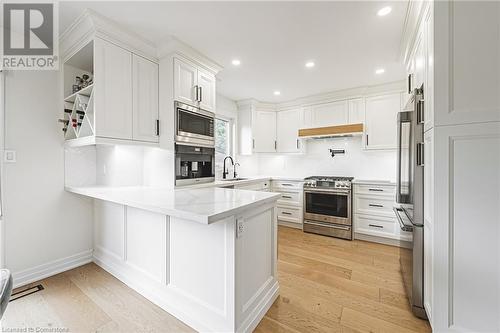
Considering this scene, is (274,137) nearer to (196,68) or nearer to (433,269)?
(196,68)

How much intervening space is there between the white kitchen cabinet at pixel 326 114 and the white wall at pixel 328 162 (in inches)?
17.0

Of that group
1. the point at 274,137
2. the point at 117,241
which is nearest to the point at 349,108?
the point at 274,137

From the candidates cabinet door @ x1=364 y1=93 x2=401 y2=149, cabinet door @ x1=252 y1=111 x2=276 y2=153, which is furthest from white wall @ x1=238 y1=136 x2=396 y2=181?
cabinet door @ x1=252 y1=111 x2=276 y2=153

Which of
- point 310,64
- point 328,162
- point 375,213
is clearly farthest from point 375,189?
point 310,64

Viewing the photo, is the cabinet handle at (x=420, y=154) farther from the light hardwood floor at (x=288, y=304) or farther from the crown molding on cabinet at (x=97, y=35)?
the crown molding on cabinet at (x=97, y=35)

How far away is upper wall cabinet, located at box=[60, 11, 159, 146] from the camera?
1900mm

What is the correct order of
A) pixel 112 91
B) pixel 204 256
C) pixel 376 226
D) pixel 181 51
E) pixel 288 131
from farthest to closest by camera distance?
1. pixel 288 131
2. pixel 376 226
3. pixel 181 51
4. pixel 112 91
5. pixel 204 256

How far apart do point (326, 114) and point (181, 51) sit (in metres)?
2.68

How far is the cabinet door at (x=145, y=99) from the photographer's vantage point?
7.25 feet

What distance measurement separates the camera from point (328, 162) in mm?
4207

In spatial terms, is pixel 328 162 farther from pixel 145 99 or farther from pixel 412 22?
pixel 145 99

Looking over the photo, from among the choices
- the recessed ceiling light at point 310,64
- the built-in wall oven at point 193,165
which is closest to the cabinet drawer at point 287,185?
the built-in wall oven at point 193,165

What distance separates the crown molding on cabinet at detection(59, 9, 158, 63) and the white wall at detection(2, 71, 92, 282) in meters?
0.43

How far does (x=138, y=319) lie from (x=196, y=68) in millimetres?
2516
